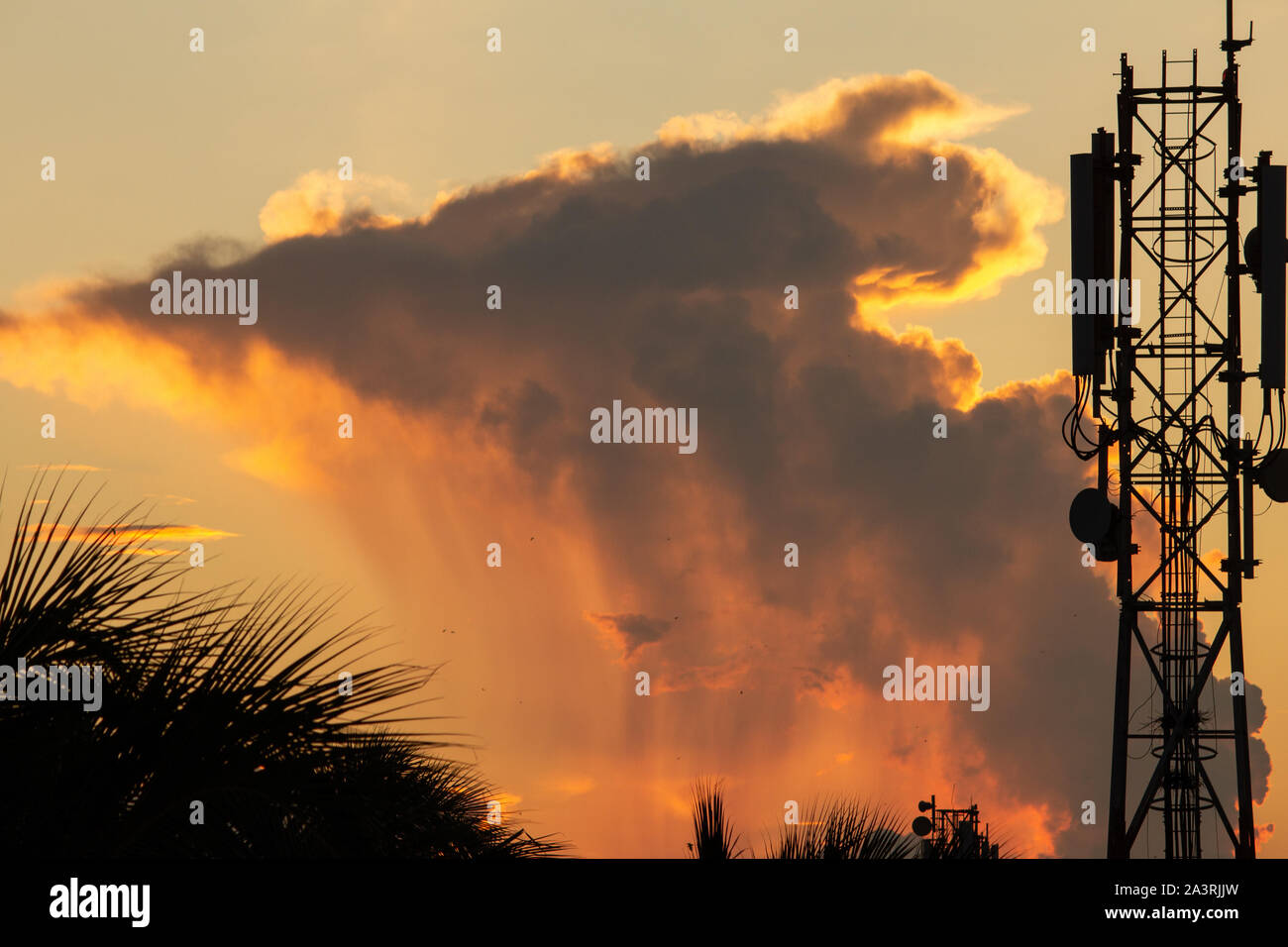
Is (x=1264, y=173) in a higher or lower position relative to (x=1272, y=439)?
higher

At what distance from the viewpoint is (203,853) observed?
24.4ft
